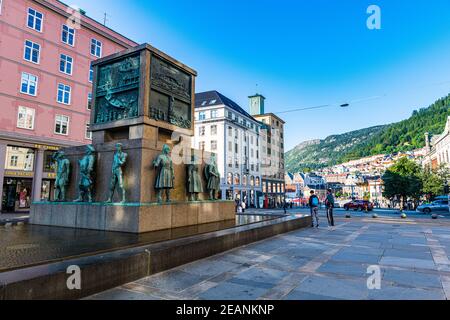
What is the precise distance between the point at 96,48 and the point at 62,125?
10417 millimetres

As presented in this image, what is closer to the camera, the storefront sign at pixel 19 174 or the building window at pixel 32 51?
the storefront sign at pixel 19 174

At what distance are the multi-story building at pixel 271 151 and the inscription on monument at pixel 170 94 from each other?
57.2m

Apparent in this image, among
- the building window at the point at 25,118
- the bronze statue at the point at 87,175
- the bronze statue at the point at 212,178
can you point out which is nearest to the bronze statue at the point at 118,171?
the bronze statue at the point at 87,175

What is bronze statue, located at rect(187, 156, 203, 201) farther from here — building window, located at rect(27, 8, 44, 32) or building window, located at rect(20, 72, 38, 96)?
building window, located at rect(27, 8, 44, 32)

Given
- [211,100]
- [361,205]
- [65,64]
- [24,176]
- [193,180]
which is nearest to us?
[193,180]

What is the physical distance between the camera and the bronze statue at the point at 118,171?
868cm

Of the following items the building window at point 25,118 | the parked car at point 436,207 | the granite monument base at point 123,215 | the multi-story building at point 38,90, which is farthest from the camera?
the parked car at point 436,207

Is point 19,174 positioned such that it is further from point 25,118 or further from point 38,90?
point 38,90

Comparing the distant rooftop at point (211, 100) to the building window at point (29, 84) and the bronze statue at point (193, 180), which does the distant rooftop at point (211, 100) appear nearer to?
the building window at point (29, 84)

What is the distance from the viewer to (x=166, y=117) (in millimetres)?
11023

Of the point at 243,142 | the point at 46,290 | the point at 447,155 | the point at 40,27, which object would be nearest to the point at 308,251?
the point at 46,290

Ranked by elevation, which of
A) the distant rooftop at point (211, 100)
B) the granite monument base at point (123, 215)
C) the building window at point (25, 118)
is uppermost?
the distant rooftop at point (211, 100)

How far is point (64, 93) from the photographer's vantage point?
3034 cm

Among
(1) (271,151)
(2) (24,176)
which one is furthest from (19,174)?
(1) (271,151)
